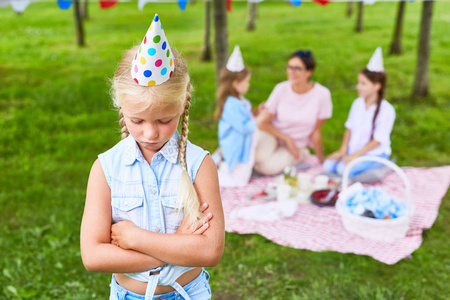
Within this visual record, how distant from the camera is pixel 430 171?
18.4 feet

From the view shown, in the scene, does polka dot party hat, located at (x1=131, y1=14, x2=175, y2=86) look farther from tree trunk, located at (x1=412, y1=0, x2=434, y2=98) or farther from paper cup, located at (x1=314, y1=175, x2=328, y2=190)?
tree trunk, located at (x1=412, y1=0, x2=434, y2=98)

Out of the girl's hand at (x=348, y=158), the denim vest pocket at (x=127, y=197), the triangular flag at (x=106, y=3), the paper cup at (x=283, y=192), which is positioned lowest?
the paper cup at (x=283, y=192)

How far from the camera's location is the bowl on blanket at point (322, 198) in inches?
187

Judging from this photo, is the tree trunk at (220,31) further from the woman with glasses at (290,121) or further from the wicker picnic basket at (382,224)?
the wicker picnic basket at (382,224)

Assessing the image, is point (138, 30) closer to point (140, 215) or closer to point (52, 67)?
point (52, 67)

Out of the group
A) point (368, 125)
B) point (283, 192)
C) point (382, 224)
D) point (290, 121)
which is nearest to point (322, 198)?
point (283, 192)

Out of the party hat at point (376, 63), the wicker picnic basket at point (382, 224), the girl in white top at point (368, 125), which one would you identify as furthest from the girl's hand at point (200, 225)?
the party hat at point (376, 63)

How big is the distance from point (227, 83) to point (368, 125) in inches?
61.4

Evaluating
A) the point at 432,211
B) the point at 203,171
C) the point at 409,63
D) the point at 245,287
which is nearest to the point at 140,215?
the point at 203,171

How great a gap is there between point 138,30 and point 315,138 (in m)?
10.9

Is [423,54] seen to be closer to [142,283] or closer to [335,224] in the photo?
[335,224]

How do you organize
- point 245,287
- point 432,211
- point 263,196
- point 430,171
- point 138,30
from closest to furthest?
point 245,287
point 432,211
point 263,196
point 430,171
point 138,30

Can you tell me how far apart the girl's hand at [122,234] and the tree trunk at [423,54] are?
7009 mm

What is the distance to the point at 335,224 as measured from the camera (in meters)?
4.48
